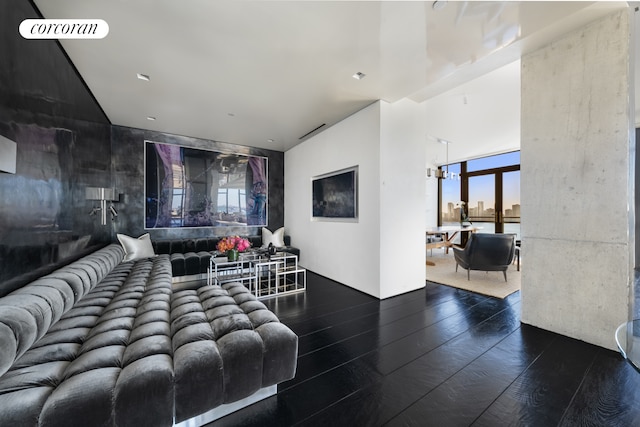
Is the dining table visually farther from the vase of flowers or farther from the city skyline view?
the vase of flowers

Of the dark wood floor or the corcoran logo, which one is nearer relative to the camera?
the dark wood floor

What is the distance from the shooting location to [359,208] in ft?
12.3

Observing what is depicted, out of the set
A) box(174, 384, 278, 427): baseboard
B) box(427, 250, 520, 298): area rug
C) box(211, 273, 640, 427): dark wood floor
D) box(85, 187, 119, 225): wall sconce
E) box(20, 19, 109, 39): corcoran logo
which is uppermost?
box(20, 19, 109, 39): corcoran logo

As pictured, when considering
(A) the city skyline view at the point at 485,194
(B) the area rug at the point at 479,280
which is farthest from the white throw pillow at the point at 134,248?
(A) the city skyline view at the point at 485,194

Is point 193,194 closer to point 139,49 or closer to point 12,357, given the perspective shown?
point 139,49

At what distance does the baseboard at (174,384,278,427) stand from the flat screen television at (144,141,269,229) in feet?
13.6

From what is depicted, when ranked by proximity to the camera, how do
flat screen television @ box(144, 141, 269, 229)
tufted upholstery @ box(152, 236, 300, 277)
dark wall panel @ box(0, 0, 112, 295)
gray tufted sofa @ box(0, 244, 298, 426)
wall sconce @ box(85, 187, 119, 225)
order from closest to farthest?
gray tufted sofa @ box(0, 244, 298, 426)
dark wall panel @ box(0, 0, 112, 295)
wall sconce @ box(85, 187, 119, 225)
tufted upholstery @ box(152, 236, 300, 277)
flat screen television @ box(144, 141, 269, 229)

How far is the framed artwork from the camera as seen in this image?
12.7 feet

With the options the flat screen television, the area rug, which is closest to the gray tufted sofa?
the flat screen television

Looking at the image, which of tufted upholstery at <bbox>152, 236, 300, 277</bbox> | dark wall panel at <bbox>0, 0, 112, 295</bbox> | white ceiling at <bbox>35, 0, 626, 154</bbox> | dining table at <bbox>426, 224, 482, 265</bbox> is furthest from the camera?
dining table at <bbox>426, 224, 482, 265</bbox>

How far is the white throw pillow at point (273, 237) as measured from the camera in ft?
17.9

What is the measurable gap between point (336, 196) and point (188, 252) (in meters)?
3.10

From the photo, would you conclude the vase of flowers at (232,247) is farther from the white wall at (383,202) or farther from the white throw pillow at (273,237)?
the white throw pillow at (273,237)

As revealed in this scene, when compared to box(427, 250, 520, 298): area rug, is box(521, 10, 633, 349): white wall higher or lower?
higher
